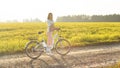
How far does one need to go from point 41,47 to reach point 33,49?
1.50 ft

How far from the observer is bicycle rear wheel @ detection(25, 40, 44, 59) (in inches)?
431

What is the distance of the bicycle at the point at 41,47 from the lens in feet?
36.1

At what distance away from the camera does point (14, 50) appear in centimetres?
1330

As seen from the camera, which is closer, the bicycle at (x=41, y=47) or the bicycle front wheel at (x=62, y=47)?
the bicycle at (x=41, y=47)

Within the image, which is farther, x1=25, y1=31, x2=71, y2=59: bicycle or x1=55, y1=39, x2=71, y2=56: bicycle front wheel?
x1=55, y1=39, x2=71, y2=56: bicycle front wheel

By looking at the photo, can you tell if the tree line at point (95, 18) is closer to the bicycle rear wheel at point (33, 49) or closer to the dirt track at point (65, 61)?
the dirt track at point (65, 61)

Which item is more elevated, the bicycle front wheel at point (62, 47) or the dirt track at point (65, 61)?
the bicycle front wheel at point (62, 47)

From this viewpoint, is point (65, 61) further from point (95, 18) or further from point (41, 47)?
point (95, 18)

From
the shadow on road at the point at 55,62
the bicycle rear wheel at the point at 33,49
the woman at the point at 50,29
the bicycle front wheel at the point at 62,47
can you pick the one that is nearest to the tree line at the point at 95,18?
the bicycle front wheel at the point at 62,47

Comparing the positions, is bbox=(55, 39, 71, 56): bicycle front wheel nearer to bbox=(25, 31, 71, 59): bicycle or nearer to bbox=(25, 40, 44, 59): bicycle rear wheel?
bbox=(25, 31, 71, 59): bicycle

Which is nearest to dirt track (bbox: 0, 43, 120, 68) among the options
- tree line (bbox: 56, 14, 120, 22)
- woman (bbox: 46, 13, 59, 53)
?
woman (bbox: 46, 13, 59, 53)

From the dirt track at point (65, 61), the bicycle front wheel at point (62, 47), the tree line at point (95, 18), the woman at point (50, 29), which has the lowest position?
the tree line at point (95, 18)

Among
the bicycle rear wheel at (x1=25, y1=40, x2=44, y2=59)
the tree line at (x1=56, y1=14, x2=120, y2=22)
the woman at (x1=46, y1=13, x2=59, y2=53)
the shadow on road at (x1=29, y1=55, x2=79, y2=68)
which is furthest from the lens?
the tree line at (x1=56, y1=14, x2=120, y2=22)

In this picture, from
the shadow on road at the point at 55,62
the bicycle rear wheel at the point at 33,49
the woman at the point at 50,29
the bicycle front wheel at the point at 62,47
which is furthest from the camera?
the bicycle front wheel at the point at 62,47
